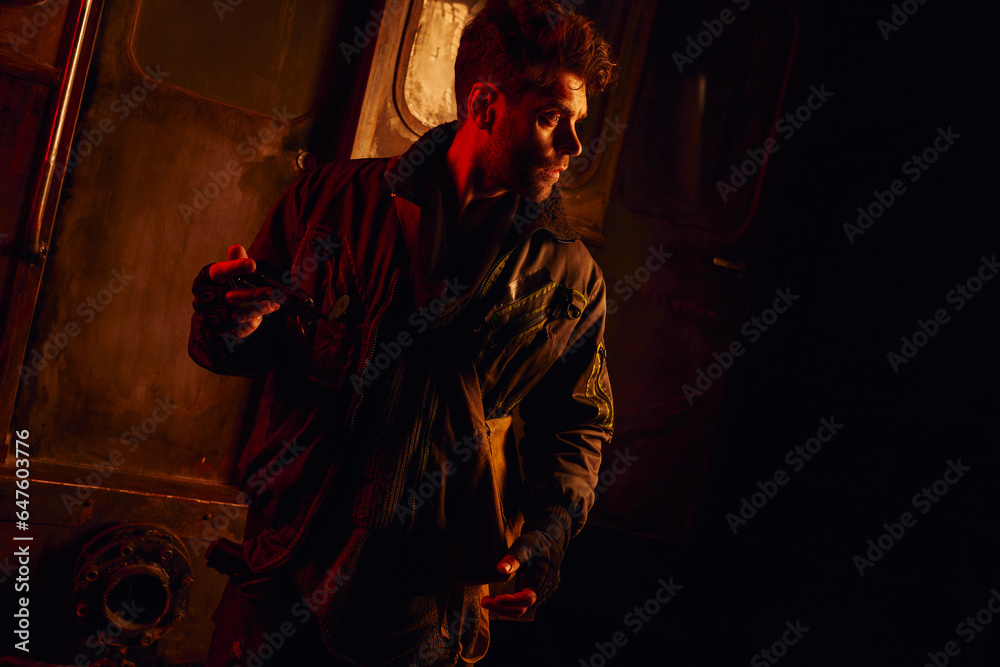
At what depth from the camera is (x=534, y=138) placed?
1532 millimetres

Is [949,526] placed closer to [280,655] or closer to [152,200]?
[280,655]

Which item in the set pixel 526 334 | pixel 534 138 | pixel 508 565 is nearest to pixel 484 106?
pixel 534 138

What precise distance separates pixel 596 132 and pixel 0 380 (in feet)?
7.96

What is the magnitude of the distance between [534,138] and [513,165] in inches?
3.3

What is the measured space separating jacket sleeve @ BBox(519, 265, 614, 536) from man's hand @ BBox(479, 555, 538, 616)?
0.16m

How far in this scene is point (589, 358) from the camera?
5.48 ft

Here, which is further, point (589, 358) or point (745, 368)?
point (745, 368)

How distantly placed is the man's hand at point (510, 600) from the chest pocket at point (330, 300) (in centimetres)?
55

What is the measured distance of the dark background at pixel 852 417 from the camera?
2885 mm

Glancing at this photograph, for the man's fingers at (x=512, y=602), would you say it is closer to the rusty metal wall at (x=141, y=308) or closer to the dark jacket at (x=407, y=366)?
the dark jacket at (x=407, y=366)

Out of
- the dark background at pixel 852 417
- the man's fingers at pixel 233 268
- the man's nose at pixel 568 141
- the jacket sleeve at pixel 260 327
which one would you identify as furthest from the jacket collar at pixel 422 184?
the dark background at pixel 852 417

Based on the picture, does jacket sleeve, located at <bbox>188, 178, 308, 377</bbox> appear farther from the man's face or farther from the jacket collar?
the man's face

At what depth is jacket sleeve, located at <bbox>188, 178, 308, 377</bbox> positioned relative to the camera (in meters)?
1.23

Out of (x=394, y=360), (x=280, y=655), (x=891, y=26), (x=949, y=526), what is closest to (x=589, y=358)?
(x=394, y=360)
